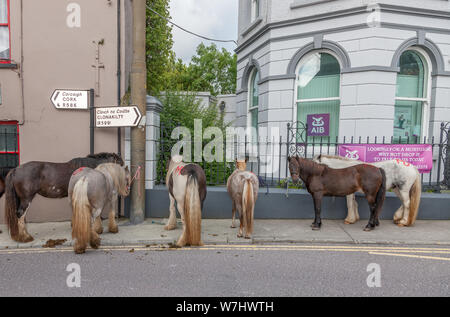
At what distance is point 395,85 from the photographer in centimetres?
912

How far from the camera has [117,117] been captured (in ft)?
20.7

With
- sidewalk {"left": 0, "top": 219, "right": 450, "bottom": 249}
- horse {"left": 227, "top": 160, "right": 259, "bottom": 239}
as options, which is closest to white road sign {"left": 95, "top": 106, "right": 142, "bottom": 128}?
sidewalk {"left": 0, "top": 219, "right": 450, "bottom": 249}

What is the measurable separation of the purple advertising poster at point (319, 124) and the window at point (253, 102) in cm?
247

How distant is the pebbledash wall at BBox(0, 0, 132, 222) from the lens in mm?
6688

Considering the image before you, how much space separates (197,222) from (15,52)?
228 inches

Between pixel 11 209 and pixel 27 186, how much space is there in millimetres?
460

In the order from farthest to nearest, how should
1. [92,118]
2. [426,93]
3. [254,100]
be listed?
[254,100] → [426,93] → [92,118]

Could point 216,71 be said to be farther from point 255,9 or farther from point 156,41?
point 255,9

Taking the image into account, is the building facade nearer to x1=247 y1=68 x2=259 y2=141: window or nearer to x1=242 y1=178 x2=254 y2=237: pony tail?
x1=247 y1=68 x2=259 y2=141: window

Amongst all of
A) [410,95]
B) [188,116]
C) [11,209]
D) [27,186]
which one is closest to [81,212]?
[27,186]

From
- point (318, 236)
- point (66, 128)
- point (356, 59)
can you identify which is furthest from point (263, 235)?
point (356, 59)

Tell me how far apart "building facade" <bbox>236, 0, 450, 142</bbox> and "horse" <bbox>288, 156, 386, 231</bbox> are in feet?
11.6

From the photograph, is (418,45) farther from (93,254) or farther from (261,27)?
(93,254)

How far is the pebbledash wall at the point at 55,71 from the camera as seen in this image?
669cm
